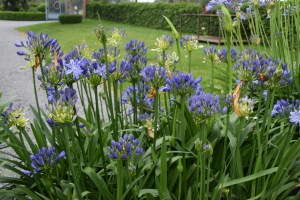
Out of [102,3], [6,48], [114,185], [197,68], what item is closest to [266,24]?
[197,68]

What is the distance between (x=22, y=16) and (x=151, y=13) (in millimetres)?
16481

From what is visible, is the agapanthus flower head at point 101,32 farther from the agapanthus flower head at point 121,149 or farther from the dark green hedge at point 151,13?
the dark green hedge at point 151,13

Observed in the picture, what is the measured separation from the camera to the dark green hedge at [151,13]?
15.6 meters

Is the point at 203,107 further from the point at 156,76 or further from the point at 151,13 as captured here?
the point at 151,13

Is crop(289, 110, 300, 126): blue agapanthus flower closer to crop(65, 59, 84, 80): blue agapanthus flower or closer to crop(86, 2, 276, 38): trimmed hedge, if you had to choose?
crop(65, 59, 84, 80): blue agapanthus flower

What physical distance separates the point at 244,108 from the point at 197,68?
6344mm

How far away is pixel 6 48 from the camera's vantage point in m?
11.6

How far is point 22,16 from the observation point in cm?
2830

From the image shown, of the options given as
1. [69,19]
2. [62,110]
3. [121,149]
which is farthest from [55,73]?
[69,19]

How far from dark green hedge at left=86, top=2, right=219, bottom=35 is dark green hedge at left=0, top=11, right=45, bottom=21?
5.91 m

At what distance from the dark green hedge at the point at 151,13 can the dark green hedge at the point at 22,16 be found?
5912 mm

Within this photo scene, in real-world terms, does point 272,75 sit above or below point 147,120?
above

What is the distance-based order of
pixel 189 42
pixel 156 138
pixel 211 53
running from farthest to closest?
1. pixel 211 53
2. pixel 189 42
3. pixel 156 138

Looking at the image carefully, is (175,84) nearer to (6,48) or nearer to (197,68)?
(197,68)
